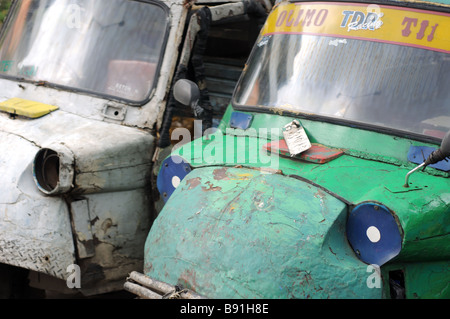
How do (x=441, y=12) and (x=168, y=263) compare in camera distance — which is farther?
(x=441, y=12)

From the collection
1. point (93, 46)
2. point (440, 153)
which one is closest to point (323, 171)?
point (440, 153)

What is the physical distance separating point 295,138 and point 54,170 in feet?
4.74

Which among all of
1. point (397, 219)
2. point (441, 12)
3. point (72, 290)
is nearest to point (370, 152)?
point (397, 219)

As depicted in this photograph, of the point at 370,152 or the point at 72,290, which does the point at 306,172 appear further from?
the point at 72,290

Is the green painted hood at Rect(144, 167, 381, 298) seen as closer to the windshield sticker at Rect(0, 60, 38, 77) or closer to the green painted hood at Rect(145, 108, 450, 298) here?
the green painted hood at Rect(145, 108, 450, 298)

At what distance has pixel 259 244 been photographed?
2820mm

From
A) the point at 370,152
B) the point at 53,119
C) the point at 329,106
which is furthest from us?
the point at 53,119

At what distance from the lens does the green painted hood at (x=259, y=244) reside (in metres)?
2.75

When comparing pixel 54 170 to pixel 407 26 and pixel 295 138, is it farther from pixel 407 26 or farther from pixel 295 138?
pixel 407 26

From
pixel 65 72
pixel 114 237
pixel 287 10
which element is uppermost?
pixel 287 10

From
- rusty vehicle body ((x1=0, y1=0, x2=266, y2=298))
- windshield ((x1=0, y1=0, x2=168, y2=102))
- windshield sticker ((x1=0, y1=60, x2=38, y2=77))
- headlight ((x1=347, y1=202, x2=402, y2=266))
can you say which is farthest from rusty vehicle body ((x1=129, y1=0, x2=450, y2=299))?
windshield sticker ((x1=0, y1=60, x2=38, y2=77))

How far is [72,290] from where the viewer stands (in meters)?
4.10

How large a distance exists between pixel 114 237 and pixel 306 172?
57.7 inches

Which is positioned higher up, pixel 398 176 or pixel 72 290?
pixel 398 176
